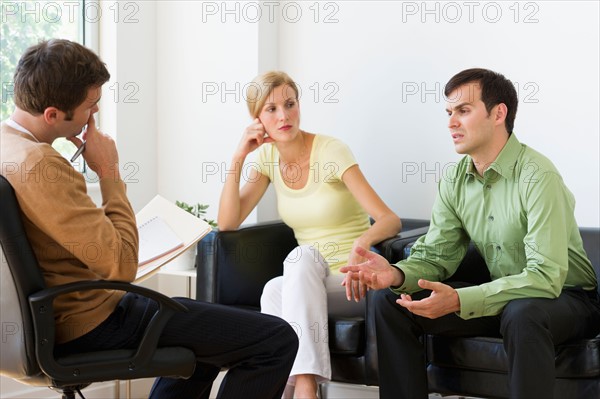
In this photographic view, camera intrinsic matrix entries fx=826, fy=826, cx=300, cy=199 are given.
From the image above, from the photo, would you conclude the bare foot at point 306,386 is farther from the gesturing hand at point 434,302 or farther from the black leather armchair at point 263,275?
the gesturing hand at point 434,302

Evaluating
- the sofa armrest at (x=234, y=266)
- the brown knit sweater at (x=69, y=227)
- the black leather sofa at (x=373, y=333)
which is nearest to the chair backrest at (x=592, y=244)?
the black leather sofa at (x=373, y=333)

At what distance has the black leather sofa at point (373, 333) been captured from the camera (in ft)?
8.29

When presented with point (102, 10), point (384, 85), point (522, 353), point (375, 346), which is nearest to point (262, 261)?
point (375, 346)

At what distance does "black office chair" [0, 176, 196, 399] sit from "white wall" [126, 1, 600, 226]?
6.27ft

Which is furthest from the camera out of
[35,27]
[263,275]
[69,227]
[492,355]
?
[35,27]

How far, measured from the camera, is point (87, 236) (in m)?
2.04

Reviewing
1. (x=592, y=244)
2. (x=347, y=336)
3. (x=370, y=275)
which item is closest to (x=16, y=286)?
(x=370, y=275)

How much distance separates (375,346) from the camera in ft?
9.34

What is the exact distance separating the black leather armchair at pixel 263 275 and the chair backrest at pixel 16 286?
3.83 feet

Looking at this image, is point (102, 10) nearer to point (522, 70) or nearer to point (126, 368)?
point (522, 70)

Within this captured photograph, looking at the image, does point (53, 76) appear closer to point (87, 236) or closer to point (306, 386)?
point (87, 236)

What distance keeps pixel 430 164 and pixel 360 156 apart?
375 mm

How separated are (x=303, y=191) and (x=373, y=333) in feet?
2.55

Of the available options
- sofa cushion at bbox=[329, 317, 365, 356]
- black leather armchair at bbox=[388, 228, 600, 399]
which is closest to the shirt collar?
black leather armchair at bbox=[388, 228, 600, 399]
